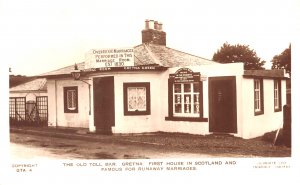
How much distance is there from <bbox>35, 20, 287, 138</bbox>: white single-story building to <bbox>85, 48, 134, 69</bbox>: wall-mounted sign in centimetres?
2

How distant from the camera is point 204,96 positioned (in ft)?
15.3

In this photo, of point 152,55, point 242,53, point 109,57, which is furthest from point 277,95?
point 109,57

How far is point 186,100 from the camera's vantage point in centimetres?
493

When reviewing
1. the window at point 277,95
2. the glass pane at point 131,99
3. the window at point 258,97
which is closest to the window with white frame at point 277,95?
the window at point 277,95

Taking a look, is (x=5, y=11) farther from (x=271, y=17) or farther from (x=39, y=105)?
(x=39, y=105)

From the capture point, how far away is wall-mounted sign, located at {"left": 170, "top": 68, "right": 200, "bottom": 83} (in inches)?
187

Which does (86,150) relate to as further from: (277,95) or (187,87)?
(277,95)

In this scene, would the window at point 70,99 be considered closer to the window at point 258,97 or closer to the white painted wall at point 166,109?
the white painted wall at point 166,109

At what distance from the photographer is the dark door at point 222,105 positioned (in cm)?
450

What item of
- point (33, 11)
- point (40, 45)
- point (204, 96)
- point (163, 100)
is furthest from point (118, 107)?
point (33, 11)

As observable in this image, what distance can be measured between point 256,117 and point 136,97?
1.69m

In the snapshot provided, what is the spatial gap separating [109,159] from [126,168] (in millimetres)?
221

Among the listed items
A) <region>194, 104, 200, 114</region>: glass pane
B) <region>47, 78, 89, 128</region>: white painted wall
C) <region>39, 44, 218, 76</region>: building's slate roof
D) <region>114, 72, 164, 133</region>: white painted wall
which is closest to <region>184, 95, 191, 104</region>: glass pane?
<region>194, 104, 200, 114</region>: glass pane

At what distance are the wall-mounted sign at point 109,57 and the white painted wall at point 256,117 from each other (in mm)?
1549
